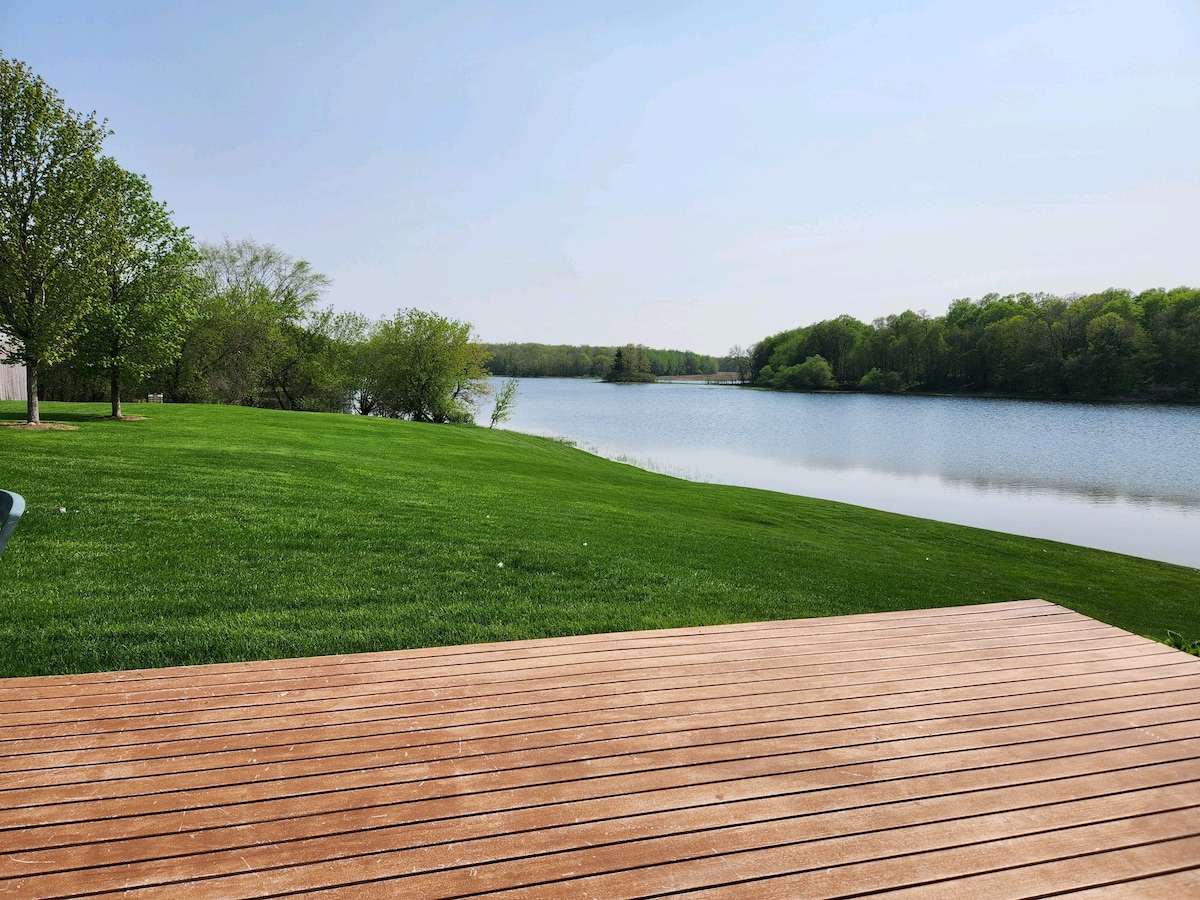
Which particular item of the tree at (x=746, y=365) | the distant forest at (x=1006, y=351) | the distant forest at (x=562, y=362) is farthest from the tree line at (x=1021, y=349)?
the distant forest at (x=562, y=362)

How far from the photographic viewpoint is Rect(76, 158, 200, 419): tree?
14867 mm

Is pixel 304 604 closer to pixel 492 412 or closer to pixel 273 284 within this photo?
pixel 492 412

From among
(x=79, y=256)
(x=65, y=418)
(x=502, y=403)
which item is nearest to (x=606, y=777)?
(x=79, y=256)

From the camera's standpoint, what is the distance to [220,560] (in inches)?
218

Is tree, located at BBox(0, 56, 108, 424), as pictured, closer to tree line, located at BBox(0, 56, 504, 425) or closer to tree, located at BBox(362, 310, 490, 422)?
tree line, located at BBox(0, 56, 504, 425)

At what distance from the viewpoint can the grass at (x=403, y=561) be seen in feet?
14.1

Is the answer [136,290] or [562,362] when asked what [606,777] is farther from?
[562,362]

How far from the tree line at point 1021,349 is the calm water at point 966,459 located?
11.4m

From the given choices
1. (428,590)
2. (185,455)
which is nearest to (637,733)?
(428,590)

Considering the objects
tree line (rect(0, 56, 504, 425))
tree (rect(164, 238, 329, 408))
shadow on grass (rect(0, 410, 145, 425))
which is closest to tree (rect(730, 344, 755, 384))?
tree (rect(164, 238, 329, 408))

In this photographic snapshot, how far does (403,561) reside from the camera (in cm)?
594

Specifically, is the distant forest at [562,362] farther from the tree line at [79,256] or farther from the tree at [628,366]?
the tree line at [79,256]

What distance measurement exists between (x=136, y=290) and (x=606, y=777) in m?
18.1

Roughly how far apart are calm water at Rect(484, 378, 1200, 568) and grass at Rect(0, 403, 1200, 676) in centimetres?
426
